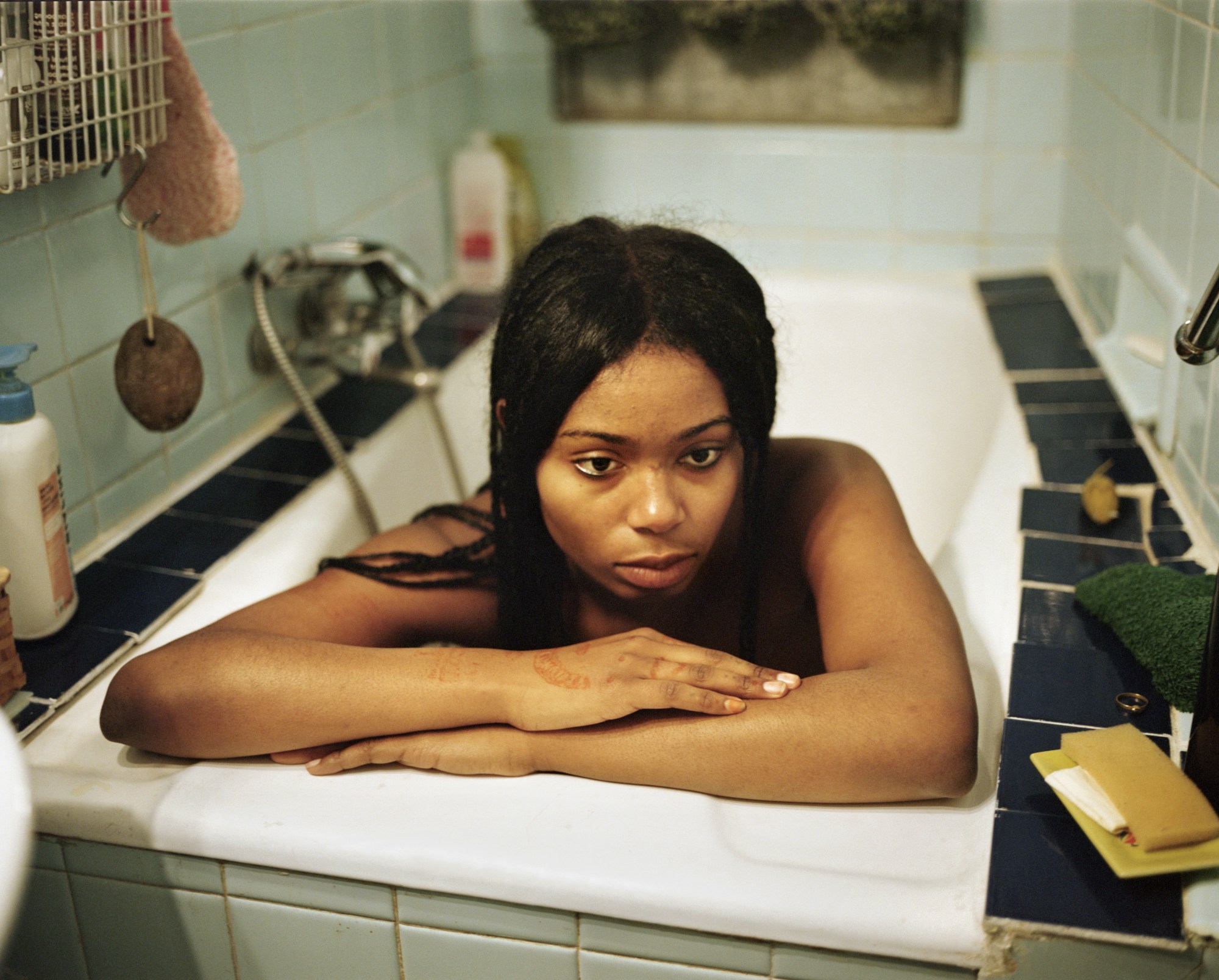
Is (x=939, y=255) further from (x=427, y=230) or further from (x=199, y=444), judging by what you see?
(x=199, y=444)

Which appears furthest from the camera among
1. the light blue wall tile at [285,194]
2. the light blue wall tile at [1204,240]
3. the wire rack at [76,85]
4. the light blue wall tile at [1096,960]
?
the light blue wall tile at [285,194]

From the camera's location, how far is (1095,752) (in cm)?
83

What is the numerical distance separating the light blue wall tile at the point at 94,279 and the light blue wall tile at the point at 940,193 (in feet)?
4.47

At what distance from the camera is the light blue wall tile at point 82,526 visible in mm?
1230

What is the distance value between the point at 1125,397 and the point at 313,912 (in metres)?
1.18

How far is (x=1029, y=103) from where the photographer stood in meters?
2.06

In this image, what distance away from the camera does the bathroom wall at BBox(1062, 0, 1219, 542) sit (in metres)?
1.24

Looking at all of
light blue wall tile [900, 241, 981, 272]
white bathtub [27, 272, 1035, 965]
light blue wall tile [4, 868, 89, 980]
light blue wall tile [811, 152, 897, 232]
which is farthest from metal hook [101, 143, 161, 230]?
light blue wall tile [900, 241, 981, 272]

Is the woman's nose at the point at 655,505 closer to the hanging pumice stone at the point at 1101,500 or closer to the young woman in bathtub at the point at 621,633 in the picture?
the young woman in bathtub at the point at 621,633

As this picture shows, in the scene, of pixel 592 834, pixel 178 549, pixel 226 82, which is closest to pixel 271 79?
pixel 226 82

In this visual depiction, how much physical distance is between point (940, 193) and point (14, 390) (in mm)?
1618

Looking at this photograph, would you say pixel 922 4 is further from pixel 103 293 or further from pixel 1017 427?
pixel 103 293

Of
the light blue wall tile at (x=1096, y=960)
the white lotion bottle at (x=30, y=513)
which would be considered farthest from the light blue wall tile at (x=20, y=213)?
the light blue wall tile at (x=1096, y=960)

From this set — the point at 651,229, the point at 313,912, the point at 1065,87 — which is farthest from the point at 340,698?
the point at 1065,87
